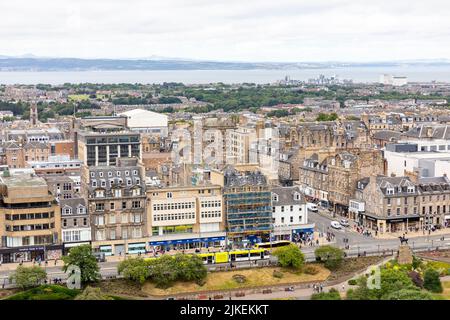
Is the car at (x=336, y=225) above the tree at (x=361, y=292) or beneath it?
beneath

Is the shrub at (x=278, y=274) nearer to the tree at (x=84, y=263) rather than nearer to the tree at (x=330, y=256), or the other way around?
the tree at (x=330, y=256)

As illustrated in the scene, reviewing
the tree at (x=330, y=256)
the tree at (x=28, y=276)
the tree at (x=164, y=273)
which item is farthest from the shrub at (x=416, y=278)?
the tree at (x=28, y=276)

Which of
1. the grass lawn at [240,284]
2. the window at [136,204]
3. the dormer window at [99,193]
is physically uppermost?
the dormer window at [99,193]

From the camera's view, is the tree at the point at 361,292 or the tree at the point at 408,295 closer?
the tree at the point at 408,295

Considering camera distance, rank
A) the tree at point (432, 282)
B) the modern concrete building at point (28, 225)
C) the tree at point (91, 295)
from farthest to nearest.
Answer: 1. the modern concrete building at point (28, 225)
2. the tree at point (432, 282)
3. the tree at point (91, 295)

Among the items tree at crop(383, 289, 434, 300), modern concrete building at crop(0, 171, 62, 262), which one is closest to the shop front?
modern concrete building at crop(0, 171, 62, 262)

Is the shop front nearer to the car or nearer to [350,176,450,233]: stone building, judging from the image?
the car

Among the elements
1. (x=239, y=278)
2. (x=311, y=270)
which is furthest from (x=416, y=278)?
(x=239, y=278)
